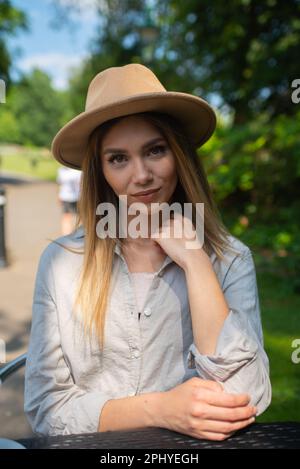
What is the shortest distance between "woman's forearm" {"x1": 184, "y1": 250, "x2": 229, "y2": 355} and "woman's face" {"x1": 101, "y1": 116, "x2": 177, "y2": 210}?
31 cm

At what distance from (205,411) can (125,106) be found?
94 centimetres

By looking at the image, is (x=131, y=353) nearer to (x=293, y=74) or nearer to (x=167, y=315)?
(x=167, y=315)

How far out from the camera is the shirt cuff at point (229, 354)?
58.7 inches

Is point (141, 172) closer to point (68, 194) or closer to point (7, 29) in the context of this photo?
point (68, 194)

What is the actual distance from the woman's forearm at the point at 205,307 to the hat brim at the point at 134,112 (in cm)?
54

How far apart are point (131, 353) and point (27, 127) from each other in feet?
260

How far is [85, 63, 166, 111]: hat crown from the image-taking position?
1770mm

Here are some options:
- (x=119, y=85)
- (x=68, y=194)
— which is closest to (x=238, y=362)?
(x=119, y=85)

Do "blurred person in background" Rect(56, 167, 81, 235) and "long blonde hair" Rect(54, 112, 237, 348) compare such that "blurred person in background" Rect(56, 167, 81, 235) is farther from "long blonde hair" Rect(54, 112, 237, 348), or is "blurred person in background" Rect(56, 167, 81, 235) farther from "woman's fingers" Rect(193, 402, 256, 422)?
Result: "woman's fingers" Rect(193, 402, 256, 422)

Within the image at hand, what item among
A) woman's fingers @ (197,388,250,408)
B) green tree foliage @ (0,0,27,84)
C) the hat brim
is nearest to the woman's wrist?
woman's fingers @ (197,388,250,408)

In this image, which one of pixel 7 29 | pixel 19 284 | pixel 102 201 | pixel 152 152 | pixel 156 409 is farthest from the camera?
pixel 7 29

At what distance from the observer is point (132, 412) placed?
1.53m

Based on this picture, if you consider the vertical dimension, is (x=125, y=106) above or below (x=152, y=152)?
above

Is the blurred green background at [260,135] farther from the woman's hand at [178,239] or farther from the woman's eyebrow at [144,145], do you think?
the woman's eyebrow at [144,145]
